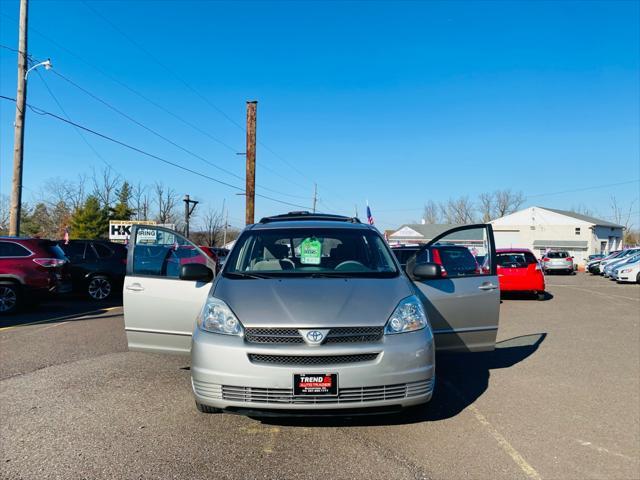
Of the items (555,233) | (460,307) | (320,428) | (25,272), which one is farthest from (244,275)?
(555,233)

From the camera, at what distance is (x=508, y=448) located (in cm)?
364

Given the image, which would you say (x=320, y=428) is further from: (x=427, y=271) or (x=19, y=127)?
(x=19, y=127)

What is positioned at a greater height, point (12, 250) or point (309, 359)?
point (12, 250)

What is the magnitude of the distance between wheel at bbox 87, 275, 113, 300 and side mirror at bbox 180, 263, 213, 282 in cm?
954

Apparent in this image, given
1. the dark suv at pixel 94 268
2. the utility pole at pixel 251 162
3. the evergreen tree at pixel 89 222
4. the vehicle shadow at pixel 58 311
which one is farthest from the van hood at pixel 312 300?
the evergreen tree at pixel 89 222

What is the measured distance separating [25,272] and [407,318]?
934cm

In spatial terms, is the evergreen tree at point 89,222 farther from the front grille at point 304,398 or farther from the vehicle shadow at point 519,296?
the front grille at point 304,398

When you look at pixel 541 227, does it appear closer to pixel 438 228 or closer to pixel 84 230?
pixel 438 228

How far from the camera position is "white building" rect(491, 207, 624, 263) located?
5912 centimetres

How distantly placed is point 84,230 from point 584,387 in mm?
55397

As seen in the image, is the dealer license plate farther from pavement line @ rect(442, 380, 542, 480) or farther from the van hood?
pavement line @ rect(442, 380, 542, 480)

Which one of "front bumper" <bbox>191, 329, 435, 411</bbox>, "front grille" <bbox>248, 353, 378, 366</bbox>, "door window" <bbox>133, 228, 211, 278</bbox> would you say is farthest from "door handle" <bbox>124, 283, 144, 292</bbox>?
"front grille" <bbox>248, 353, 378, 366</bbox>

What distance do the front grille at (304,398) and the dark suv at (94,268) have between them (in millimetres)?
10621

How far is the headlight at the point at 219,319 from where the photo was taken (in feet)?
11.6
